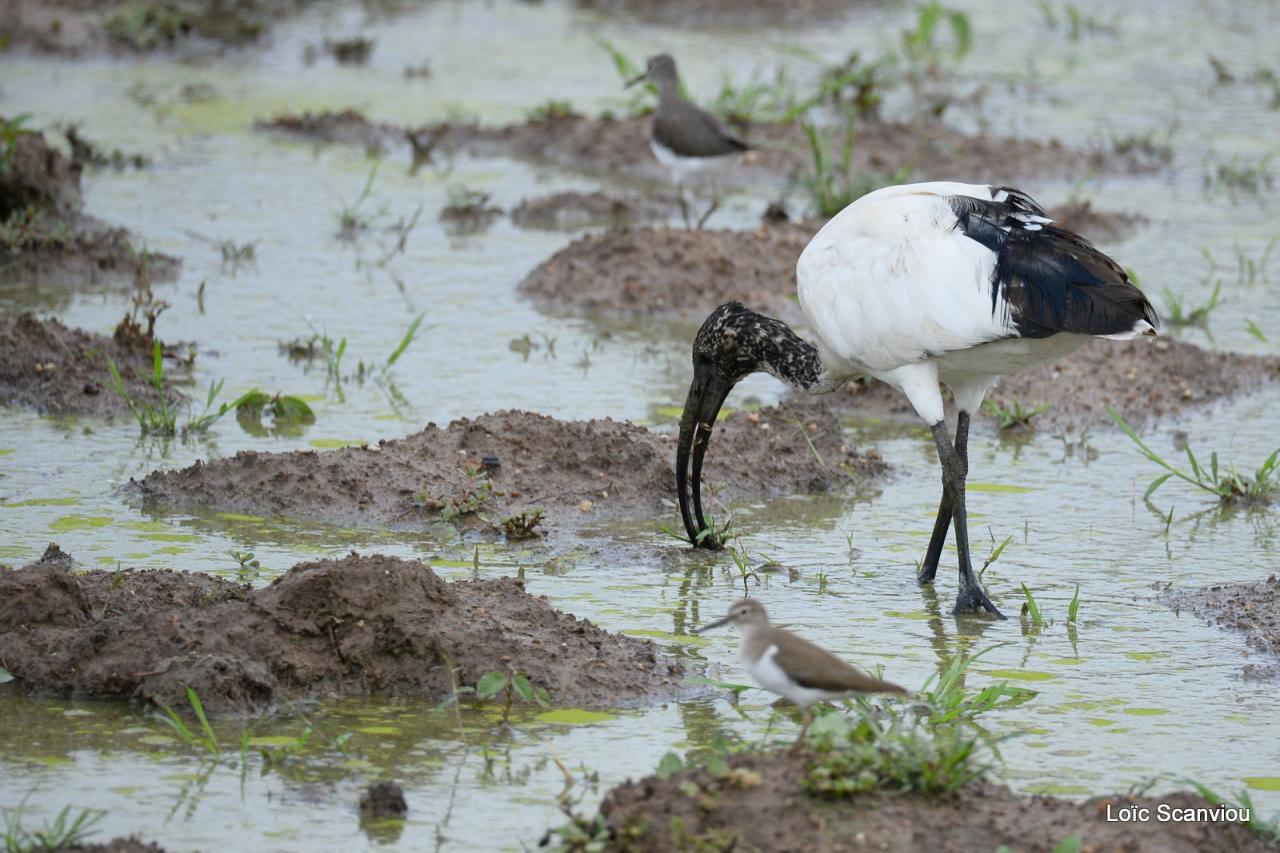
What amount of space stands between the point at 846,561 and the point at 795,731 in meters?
1.73

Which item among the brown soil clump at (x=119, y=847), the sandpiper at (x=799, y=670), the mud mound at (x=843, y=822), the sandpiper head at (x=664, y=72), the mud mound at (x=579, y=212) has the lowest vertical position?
the brown soil clump at (x=119, y=847)

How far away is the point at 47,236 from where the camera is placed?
33.1 feet

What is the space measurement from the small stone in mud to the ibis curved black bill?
7.62 feet

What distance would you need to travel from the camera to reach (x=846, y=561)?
22.2ft

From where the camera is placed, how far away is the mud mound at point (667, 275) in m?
10.2

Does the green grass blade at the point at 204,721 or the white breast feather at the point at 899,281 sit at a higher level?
the white breast feather at the point at 899,281

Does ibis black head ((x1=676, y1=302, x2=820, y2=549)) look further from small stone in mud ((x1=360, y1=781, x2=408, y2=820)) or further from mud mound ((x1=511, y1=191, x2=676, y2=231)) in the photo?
mud mound ((x1=511, y1=191, x2=676, y2=231))

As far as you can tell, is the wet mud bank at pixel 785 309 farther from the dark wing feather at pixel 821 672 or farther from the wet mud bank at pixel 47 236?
the dark wing feather at pixel 821 672

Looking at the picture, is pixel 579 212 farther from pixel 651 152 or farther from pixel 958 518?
pixel 958 518

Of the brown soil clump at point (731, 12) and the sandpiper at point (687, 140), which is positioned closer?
the sandpiper at point (687, 140)

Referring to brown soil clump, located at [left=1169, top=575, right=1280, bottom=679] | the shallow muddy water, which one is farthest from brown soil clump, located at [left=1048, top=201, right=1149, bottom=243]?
brown soil clump, located at [left=1169, top=575, right=1280, bottom=679]

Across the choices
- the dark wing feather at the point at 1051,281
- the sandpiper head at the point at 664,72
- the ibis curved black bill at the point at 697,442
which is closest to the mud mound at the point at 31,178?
the sandpiper head at the point at 664,72

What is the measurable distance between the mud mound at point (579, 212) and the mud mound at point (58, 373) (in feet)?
14.0

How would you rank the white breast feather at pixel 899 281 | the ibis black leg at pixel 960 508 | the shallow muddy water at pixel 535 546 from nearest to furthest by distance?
the shallow muddy water at pixel 535 546, the white breast feather at pixel 899 281, the ibis black leg at pixel 960 508
